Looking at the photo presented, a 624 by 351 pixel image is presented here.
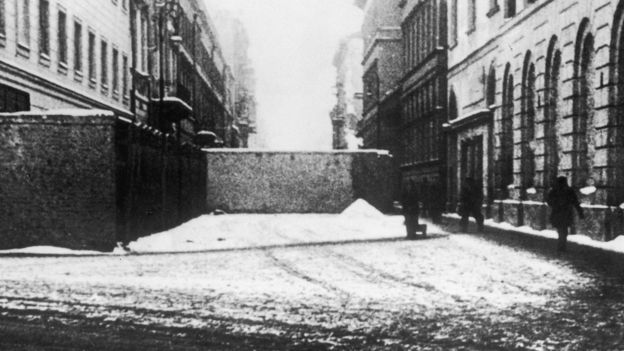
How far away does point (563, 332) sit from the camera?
28.2 ft

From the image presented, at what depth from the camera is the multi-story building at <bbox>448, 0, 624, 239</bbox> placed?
20953 millimetres

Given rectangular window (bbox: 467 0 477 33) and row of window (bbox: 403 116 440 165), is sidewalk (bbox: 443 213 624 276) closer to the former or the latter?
rectangular window (bbox: 467 0 477 33)

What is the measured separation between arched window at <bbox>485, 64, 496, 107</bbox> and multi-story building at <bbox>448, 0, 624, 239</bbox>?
0.03 metres

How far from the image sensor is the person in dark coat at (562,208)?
18125mm

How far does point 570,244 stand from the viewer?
20391 millimetres

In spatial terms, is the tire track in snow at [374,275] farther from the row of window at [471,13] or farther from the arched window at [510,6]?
the arched window at [510,6]

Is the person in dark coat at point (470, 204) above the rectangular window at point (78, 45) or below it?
below

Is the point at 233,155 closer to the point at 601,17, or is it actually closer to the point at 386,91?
the point at 601,17

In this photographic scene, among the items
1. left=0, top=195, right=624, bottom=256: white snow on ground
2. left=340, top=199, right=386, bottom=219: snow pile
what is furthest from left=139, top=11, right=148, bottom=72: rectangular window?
left=340, top=199, right=386, bottom=219: snow pile

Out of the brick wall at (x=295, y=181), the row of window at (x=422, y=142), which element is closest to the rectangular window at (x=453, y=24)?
the row of window at (x=422, y=142)

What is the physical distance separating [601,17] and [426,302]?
1284cm

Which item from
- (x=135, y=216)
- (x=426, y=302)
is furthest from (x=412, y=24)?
(x=426, y=302)

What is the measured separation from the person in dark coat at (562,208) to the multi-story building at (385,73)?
36.0m

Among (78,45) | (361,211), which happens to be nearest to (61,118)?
(78,45)
